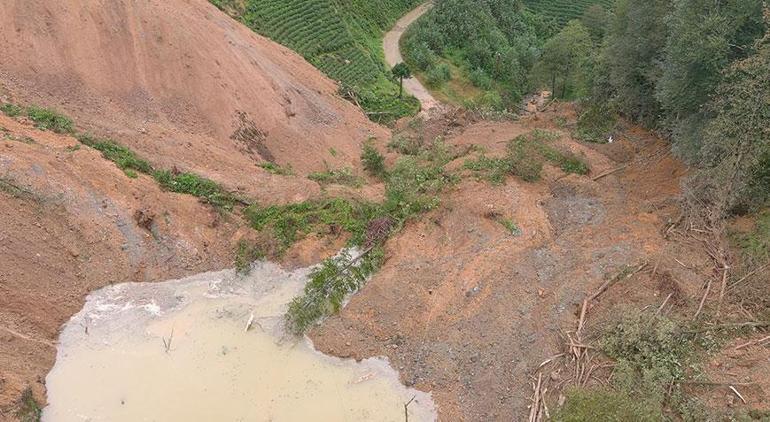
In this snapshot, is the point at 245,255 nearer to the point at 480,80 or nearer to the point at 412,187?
the point at 412,187

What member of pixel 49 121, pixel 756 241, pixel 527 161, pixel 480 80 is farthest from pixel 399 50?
pixel 756 241

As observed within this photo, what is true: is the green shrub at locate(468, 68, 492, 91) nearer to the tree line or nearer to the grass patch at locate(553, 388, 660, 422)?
the tree line

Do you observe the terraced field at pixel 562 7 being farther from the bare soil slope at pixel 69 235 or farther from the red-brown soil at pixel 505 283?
the bare soil slope at pixel 69 235

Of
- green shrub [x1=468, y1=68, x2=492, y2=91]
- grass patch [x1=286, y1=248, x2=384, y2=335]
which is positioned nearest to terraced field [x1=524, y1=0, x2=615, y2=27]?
green shrub [x1=468, y1=68, x2=492, y2=91]

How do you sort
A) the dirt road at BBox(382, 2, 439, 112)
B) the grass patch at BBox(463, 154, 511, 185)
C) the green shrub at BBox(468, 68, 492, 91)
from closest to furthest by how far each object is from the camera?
the grass patch at BBox(463, 154, 511, 185) → the dirt road at BBox(382, 2, 439, 112) → the green shrub at BBox(468, 68, 492, 91)

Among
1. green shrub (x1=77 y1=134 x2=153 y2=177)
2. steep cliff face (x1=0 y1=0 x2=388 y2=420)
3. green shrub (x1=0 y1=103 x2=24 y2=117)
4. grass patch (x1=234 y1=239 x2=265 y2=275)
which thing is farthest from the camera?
green shrub (x1=0 y1=103 x2=24 y2=117)

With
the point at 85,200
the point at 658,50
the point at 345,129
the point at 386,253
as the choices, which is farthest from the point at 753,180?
the point at 85,200
